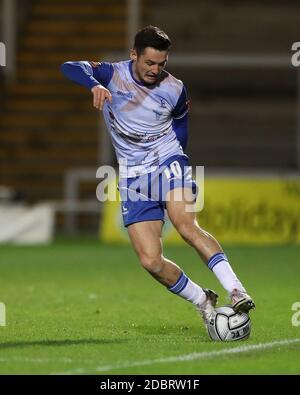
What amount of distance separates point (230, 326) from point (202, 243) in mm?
579

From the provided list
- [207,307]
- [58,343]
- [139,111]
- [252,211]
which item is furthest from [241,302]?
[252,211]

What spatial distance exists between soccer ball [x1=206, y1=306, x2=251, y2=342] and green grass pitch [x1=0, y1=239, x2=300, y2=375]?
0.09 metres

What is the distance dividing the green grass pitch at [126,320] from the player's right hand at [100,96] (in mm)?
Answer: 1441

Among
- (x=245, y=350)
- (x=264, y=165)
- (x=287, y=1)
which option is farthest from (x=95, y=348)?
(x=287, y=1)

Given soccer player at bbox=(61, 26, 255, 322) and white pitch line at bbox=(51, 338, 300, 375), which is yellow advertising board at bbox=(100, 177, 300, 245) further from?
white pitch line at bbox=(51, 338, 300, 375)

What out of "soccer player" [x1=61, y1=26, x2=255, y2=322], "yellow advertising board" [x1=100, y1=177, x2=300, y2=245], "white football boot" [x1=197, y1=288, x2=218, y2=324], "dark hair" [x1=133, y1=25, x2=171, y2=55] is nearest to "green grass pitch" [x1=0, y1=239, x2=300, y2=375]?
"white football boot" [x1=197, y1=288, x2=218, y2=324]

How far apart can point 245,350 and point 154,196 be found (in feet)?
4.45

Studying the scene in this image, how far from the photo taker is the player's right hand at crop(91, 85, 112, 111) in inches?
283

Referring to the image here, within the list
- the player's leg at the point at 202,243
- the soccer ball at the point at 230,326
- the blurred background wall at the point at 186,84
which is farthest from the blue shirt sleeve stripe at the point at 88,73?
the blurred background wall at the point at 186,84

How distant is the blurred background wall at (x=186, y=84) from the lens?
77.3 feet

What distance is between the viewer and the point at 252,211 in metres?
17.8

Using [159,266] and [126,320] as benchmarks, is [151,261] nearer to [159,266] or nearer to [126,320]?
[159,266]

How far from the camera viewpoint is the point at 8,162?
23.8 m
